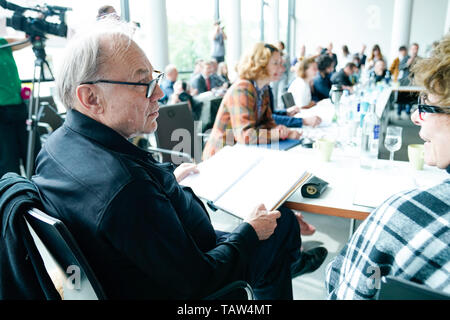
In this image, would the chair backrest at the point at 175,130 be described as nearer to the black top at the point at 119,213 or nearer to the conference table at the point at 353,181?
the conference table at the point at 353,181

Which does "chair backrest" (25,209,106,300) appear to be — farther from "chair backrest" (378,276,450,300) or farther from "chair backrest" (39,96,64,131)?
"chair backrest" (39,96,64,131)

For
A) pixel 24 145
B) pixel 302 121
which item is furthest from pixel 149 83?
pixel 24 145

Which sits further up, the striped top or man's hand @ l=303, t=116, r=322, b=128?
the striped top

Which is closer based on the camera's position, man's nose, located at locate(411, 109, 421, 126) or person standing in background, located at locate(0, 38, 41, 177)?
man's nose, located at locate(411, 109, 421, 126)

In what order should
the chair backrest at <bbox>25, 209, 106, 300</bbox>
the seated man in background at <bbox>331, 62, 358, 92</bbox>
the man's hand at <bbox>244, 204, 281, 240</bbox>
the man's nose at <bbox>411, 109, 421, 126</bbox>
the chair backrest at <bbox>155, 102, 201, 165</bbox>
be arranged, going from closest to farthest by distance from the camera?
the chair backrest at <bbox>25, 209, 106, 300</bbox>, the man's nose at <bbox>411, 109, 421, 126</bbox>, the man's hand at <bbox>244, 204, 281, 240</bbox>, the chair backrest at <bbox>155, 102, 201, 165</bbox>, the seated man in background at <bbox>331, 62, 358, 92</bbox>

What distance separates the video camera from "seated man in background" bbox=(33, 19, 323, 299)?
157cm

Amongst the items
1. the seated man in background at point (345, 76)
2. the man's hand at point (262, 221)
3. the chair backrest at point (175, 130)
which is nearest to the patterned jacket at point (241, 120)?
the chair backrest at point (175, 130)

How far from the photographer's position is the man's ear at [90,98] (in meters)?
0.89

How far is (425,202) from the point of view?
2.17ft

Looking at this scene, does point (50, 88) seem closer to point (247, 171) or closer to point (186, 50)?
point (186, 50)

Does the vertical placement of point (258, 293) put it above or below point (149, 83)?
below

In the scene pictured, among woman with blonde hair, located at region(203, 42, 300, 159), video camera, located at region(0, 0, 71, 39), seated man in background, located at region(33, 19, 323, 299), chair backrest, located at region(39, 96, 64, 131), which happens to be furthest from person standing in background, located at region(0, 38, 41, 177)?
seated man in background, located at region(33, 19, 323, 299)

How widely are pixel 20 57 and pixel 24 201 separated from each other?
12.4ft

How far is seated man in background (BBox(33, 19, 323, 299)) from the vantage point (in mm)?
762
